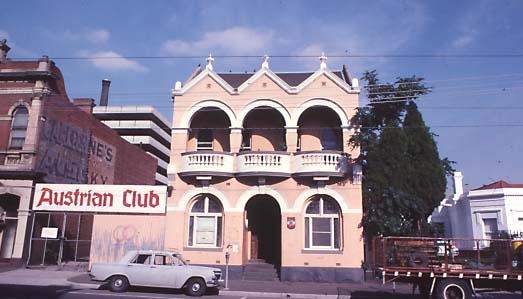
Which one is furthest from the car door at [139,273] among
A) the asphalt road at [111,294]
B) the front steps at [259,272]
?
the front steps at [259,272]

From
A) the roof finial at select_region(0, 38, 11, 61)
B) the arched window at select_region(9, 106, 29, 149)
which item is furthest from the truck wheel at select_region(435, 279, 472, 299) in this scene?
the roof finial at select_region(0, 38, 11, 61)

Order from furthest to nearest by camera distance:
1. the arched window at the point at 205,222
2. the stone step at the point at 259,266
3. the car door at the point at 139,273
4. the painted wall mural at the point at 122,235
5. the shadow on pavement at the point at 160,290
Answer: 1. the painted wall mural at the point at 122,235
2. the arched window at the point at 205,222
3. the stone step at the point at 259,266
4. the shadow on pavement at the point at 160,290
5. the car door at the point at 139,273

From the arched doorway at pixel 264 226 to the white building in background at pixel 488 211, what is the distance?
37.6ft

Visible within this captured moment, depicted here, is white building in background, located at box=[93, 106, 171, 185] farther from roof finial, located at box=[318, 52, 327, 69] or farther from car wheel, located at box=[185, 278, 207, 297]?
car wheel, located at box=[185, 278, 207, 297]

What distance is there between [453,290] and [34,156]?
20.8 m

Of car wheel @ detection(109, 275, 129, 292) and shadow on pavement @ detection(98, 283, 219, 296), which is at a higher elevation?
car wheel @ detection(109, 275, 129, 292)

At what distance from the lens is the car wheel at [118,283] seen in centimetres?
1477

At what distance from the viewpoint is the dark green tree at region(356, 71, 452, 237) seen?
1906 centimetres

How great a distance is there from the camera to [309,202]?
20625 mm

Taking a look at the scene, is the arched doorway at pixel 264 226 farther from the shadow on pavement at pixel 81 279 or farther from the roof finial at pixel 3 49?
the roof finial at pixel 3 49

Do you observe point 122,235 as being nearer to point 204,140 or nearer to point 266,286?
point 204,140

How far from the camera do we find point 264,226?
2233 centimetres

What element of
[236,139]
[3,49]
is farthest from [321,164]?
[3,49]

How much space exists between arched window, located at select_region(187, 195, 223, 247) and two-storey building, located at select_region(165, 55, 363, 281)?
2.0 inches
